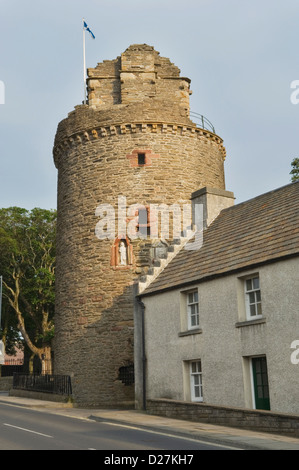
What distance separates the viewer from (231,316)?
17594 millimetres

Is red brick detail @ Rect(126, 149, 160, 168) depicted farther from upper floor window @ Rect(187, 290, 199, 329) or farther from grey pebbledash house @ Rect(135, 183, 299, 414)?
upper floor window @ Rect(187, 290, 199, 329)

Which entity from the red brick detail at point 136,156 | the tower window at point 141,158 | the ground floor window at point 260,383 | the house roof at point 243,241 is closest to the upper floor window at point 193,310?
the house roof at point 243,241

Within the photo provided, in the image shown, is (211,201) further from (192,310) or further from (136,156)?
(192,310)

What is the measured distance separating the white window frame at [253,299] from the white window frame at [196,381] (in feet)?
9.82

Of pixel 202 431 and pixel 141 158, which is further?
pixel 141 158

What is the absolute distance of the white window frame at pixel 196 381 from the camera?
19.0m

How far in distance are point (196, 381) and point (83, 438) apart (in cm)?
698

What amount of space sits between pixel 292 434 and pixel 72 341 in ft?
52.4

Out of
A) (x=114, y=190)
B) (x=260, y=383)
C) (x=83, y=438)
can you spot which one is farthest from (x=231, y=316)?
(x=114, y=190)

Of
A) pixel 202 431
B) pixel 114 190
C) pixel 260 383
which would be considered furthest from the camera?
pixel 114 190

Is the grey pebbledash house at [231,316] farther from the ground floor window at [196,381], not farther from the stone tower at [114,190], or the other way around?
the stone tower at [114,190]

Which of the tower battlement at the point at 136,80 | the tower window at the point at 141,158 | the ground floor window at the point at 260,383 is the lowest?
the ground floor window at the point at 260,383
